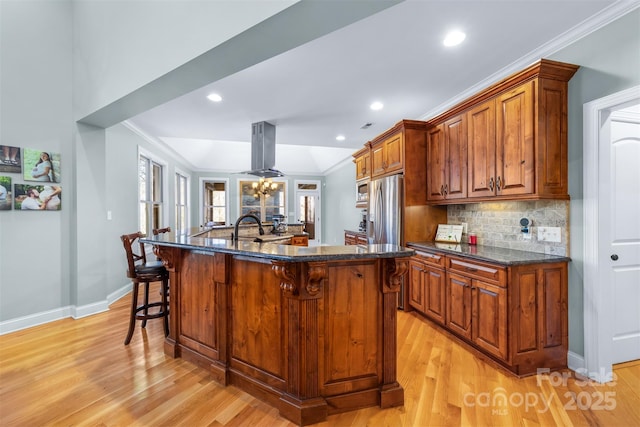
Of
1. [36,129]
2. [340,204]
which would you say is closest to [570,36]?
[36,129]

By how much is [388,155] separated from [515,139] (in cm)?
170

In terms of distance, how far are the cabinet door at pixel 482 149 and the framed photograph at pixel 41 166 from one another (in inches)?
182

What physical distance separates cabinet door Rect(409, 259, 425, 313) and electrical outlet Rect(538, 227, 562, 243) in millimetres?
1143

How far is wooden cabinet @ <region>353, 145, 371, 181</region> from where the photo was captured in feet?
15.2

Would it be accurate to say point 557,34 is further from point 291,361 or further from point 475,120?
point 291,361

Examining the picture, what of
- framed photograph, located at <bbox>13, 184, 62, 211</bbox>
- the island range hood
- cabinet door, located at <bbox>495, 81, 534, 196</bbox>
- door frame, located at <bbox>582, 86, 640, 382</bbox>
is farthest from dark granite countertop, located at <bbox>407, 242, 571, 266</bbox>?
framed photograph, located at <bbox>13, 184, 62, 211</bbox>

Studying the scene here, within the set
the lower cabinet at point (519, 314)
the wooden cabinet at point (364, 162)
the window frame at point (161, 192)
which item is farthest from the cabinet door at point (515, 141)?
the window frame at point (161, 192)

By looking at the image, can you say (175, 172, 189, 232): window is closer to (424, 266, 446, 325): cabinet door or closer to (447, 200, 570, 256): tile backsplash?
(424, 266, 446, 325): cabinet door

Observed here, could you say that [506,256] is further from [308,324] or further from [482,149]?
[308,324]

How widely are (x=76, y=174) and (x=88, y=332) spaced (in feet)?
6.02

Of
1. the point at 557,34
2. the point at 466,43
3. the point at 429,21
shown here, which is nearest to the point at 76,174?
the point at 429,21

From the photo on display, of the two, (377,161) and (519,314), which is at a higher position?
(377,161)

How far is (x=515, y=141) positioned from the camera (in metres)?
2.37

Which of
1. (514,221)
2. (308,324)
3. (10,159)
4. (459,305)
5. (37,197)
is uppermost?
(10,159)
